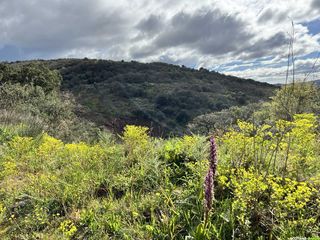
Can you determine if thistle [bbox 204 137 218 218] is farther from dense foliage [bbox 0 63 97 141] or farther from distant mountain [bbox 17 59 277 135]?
distant mountain [bbox 17 59 277 135]

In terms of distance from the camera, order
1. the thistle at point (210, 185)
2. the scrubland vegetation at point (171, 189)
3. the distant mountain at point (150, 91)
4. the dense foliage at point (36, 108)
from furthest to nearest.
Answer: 1. the distant mountain at point (150, 91)
2. the dense foliage at point (36, 108)
3. the scrubland vegetation at point (171, 189)
4. the thistle at point (210, 185)

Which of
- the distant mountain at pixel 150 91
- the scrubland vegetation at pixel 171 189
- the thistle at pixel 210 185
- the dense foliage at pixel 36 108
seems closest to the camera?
the thistle at pixel 210 185

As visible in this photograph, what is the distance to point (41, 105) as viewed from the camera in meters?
22.7

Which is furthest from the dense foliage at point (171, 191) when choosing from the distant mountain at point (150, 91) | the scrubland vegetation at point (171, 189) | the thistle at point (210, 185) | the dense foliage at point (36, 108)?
the distant mountain at point (150, 91)

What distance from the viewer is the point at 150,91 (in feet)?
198

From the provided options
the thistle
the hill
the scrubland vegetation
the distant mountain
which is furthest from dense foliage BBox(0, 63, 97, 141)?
the hill

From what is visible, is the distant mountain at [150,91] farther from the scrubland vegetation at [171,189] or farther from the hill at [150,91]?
the scrubland vegetation at [171,189]

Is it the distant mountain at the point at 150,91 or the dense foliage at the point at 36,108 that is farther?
the distant mountain at the point at 150,91

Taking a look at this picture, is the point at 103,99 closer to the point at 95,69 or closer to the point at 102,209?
the point at 95,69

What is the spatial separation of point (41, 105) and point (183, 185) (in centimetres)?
2031

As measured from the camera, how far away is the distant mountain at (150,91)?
48.8 meters

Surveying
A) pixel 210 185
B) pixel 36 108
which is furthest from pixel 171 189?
pixel 36 108

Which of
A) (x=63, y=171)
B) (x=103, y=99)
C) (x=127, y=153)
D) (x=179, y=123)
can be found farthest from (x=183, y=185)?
(x=103, y=99)

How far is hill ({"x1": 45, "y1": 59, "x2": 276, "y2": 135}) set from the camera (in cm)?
4884
